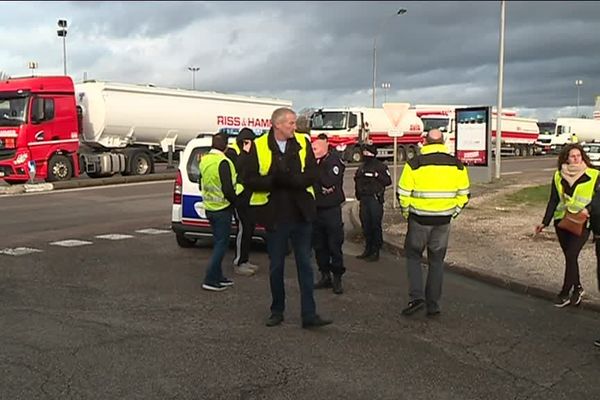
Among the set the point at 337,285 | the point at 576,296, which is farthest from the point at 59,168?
the point at 576,296

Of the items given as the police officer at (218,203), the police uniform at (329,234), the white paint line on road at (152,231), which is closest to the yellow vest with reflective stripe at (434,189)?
the police uniform at (329,234)

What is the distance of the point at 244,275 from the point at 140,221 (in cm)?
607

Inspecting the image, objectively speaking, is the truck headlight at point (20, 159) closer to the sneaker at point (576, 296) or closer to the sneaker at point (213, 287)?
the sneaker at point (213, 287)

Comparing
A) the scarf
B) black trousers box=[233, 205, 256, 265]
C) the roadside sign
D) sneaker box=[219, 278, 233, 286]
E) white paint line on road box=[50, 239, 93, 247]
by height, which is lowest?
white paint line on road box=[50, 239, 93, 247]

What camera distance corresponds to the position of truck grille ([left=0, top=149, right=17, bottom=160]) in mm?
21703

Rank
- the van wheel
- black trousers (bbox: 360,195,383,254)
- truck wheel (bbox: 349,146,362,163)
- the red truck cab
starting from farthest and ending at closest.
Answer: truck wheel (bbox: 349,146,362,163)
the red truck cab
the van wheel
black trousers (bbox: 360,195,383,254)

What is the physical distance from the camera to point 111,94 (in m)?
25.1

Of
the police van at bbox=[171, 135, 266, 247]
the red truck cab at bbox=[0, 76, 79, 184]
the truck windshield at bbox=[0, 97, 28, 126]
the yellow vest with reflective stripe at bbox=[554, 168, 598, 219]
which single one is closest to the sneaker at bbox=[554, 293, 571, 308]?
the yellow vest with reflective stripe at bbox=[554, 168, 598, 219]

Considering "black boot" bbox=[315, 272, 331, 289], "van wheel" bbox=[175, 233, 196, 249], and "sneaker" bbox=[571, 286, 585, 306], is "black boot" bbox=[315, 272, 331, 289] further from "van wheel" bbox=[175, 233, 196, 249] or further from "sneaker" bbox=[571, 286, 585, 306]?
"van wheel" bbox=[175, 233, 196, 249]

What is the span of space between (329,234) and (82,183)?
16.7 m

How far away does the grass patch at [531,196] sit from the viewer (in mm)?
17562

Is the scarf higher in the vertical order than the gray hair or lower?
lower

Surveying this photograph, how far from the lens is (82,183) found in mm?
22859

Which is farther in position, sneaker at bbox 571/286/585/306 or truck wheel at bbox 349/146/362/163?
truck wheel at bbox 349/146/362/163
